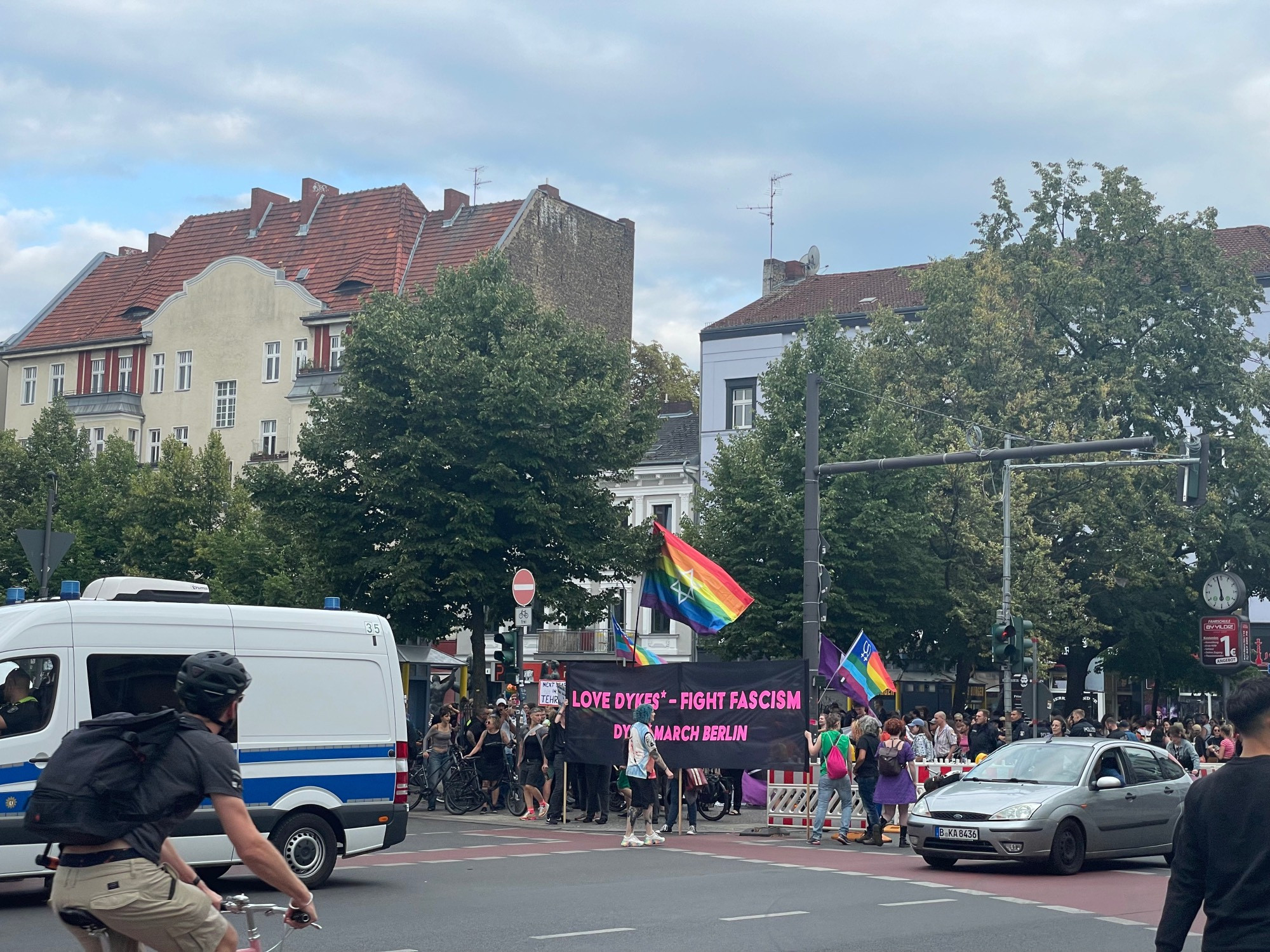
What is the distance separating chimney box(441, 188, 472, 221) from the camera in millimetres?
64812

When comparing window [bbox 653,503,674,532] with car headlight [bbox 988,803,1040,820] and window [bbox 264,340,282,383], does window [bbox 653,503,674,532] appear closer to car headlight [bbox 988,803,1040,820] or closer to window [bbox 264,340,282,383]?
window [bbox 264,340,282,383]

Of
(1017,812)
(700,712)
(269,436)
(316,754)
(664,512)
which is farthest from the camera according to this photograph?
(269,436)

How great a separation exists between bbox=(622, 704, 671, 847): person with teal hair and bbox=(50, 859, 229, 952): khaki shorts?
15095 millimetres

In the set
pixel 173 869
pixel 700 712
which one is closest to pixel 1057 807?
pixel 700 712

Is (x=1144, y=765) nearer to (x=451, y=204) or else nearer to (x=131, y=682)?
(x=131, y=682)

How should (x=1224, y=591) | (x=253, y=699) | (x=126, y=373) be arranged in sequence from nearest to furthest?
(x=253, y=699), (x=1224, y=591), (x=126, y=373)

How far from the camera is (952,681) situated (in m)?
52.6

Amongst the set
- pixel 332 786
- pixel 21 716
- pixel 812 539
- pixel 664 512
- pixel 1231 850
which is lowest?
pixel 332 786

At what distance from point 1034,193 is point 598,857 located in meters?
30.8

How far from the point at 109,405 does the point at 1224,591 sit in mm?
43081

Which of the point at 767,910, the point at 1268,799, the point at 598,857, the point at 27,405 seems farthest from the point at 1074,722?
the point at 27,405

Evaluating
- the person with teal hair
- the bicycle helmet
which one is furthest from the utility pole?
the bicycle helmet

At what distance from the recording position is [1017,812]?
16.4m

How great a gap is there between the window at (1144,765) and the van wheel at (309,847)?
8.79 meters
